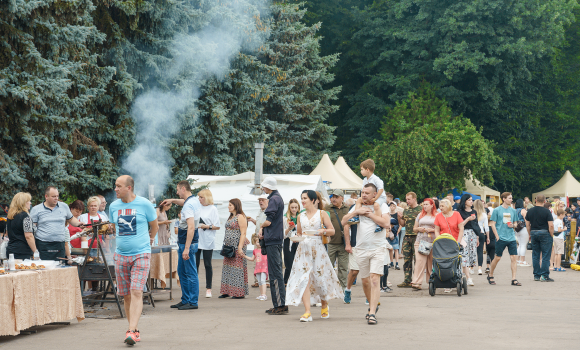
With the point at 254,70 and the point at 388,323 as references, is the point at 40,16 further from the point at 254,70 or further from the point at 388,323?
the point at 254,70

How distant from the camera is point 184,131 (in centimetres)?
2167

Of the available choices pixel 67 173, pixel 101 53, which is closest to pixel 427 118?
pixel 101 53

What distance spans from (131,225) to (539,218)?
9923 millimetres

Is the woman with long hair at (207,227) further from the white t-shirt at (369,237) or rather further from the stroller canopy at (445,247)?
the stroller canopy at (445,247)

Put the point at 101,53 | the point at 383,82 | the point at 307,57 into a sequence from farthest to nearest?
the point at 383,82
the point at 307,57
the point at 101,53

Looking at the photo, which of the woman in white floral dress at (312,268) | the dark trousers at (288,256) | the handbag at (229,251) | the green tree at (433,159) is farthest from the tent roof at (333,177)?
the woman in white floral dress at (312,268)

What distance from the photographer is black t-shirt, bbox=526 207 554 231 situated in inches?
571

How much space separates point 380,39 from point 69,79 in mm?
31027

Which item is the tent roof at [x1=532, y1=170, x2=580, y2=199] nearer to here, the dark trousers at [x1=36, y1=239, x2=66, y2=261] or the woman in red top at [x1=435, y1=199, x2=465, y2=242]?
the woman in red top at [x1=435, y1=199, x2=465, y2=242]

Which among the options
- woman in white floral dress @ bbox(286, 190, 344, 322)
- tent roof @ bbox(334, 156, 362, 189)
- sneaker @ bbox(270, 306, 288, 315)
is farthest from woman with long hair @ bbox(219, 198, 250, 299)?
tent roof @ bbox(334, 156, 362, 189)

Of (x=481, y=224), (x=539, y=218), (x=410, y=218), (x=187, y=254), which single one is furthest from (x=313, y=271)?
(x=481, y=224)

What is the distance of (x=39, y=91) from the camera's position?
1388 cm

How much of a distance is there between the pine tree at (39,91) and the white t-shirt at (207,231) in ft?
14.6

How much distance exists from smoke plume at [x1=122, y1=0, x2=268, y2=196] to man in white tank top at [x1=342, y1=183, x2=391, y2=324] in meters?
11.8
